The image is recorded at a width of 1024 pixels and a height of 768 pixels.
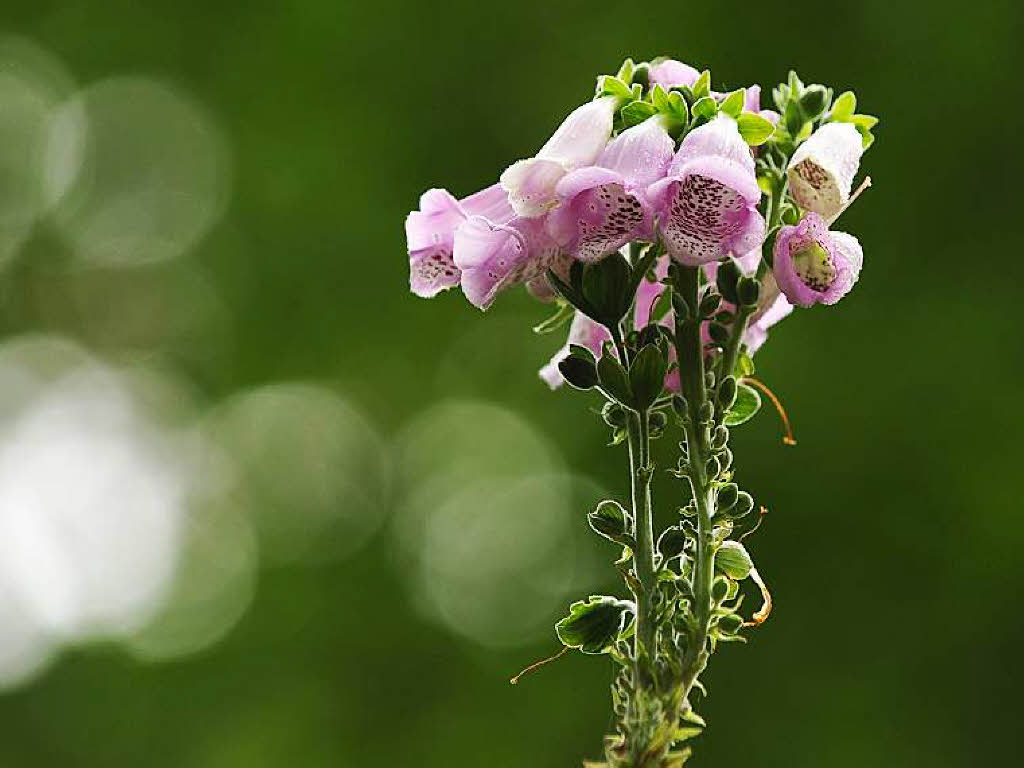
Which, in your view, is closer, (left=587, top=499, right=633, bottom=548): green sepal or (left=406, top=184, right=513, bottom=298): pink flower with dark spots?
(left=587, top=499, right=633, bottom=548): green sepal

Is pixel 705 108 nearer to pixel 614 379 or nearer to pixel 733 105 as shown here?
pixel 733 105

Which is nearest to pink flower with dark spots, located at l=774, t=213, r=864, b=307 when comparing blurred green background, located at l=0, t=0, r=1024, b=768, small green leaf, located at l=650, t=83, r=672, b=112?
small green leaf, located at l=650, t=83, r=672, b=112

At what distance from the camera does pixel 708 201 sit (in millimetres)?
727

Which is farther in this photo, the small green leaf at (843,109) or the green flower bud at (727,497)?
the small green leaf at (843,109)

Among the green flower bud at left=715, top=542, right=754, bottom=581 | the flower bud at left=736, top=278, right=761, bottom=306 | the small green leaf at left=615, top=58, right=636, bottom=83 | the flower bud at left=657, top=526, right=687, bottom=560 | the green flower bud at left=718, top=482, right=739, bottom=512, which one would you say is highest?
the small green leaf at left=615, top=58, right=636, bottom=83

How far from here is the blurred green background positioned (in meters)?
4.69

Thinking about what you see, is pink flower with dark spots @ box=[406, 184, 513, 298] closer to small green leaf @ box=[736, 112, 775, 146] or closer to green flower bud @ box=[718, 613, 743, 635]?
small green leaf @ box=[736, 112, 775, 146]

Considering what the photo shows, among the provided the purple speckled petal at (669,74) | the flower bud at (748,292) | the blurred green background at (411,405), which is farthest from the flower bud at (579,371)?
the blurred green background at (411,405)

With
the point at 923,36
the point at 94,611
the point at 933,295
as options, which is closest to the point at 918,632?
the point at 933,295

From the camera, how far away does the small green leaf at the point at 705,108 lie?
0.77 m

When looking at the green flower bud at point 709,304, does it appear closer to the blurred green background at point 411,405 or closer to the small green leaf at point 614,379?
the small green leaf at point 614,379

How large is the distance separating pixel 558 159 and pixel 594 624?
277 mm

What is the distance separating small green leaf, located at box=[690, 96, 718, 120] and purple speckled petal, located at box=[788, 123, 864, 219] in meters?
0.06

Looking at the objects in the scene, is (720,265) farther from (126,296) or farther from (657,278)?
(126,296)
